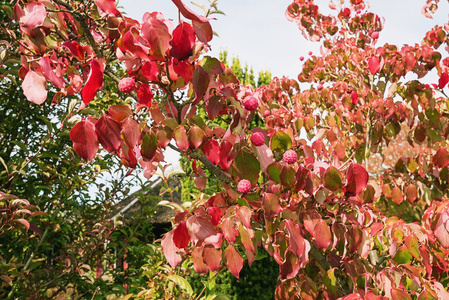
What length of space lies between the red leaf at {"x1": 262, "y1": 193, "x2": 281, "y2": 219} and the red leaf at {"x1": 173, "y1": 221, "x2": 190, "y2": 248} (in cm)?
32

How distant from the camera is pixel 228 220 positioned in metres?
1.23

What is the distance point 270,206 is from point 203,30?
0.67 metres

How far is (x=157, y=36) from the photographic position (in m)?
1.01

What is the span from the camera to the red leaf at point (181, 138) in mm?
1123

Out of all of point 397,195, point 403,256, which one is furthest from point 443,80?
point 403,256

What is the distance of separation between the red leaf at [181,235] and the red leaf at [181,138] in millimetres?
337

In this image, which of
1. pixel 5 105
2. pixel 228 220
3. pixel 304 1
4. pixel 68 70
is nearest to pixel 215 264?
pixel 228 220

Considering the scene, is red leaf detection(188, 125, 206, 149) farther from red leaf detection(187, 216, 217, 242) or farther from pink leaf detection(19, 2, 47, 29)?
pink leaf detection(19, 2, 47, 29)

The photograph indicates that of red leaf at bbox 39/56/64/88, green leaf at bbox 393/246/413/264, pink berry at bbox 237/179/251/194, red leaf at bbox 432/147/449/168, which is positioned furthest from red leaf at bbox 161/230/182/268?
red leaf at bbox 432/147/449/168

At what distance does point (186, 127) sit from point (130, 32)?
0.37 metres

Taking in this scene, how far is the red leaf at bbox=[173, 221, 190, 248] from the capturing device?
50.6 inches

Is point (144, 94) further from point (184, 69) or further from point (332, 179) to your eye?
point (332, 179)

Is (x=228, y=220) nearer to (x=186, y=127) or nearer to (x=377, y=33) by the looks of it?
(x=186, y=127)

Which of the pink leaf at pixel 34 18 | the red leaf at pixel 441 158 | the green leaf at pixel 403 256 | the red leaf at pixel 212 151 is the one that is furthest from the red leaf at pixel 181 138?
the red leaf at pixel 441 158
